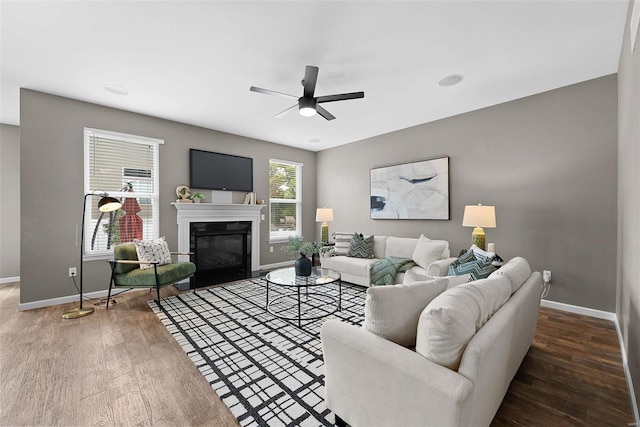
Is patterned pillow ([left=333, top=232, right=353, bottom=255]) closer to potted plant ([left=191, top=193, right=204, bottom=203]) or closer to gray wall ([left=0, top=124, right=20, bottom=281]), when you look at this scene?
potted plant ([left=191, top=193, right=204, bottom=203])

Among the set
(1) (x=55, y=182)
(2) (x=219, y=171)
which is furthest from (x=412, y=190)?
(1) (x=55, y=182)

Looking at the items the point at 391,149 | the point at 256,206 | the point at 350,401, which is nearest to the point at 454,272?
the point at 350,401

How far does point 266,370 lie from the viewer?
212 centimetres

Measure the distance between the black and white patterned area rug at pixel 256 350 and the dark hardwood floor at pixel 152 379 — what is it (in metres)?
0.11

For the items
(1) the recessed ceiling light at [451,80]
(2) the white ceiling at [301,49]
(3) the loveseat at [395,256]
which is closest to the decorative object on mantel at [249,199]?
(3) the loveseat at [395,256]

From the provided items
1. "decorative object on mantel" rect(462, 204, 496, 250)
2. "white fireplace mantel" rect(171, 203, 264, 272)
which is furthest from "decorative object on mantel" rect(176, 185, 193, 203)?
"decorative object on mantel" rect(462, 204, 496, 250)

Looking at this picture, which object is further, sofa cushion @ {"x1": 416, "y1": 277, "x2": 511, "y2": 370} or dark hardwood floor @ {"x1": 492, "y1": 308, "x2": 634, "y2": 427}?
dark hardwood floor @ {"x1": 492, "y1": 308, "x2": 634, "y2": 427}

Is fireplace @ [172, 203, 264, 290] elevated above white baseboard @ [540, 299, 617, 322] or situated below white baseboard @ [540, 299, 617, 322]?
above

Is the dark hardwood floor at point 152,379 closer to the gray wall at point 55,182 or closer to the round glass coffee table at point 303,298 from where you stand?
the gray wall at point 55,182

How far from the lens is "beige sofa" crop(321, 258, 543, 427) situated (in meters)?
1.10

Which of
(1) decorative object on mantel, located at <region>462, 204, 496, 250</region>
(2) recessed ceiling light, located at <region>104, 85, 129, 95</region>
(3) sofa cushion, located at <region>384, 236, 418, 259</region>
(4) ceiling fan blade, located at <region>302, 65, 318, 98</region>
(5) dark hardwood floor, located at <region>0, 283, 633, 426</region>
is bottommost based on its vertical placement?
(5) dark hardwood floor, located at <region>0, 283, 633, 426</region>

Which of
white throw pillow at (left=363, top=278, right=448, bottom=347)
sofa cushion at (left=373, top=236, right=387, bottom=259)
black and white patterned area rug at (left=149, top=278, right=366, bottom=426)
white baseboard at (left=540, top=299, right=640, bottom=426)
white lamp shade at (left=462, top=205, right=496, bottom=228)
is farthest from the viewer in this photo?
sofa cushion at (left=373, top=236, right=387, bottom=259)

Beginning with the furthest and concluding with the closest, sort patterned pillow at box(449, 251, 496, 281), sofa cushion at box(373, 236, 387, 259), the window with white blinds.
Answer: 1. sofa cushion at box(373, 236, 387, 259)
2. the window with white blinds
3. patterned pillow at box(449, 251, 496, 281)

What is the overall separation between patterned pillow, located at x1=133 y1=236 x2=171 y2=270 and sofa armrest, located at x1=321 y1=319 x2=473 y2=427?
3154 millimetres
